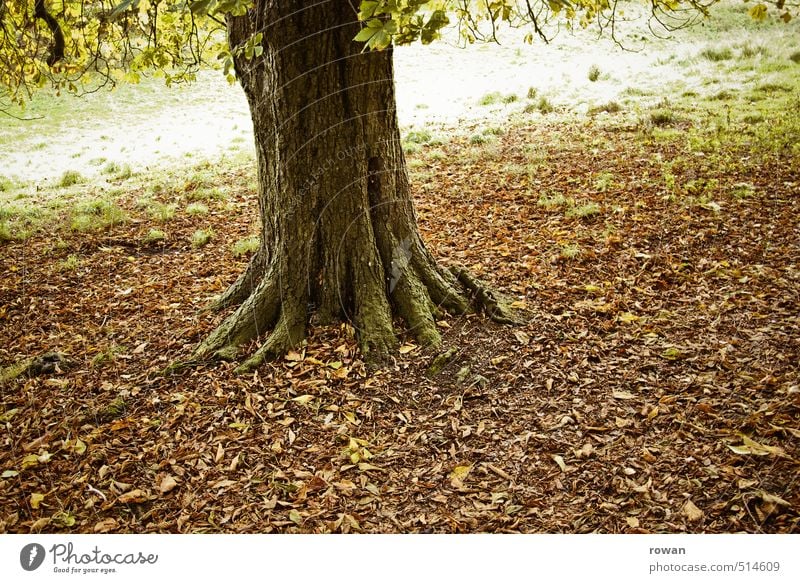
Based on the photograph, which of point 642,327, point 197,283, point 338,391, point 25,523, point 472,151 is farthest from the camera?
point 472,151

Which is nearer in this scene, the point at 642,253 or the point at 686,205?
the point at 642,253

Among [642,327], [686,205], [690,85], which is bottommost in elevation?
[642,327]

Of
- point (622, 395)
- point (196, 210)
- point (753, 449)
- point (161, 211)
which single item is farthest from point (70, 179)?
point (753, 449)

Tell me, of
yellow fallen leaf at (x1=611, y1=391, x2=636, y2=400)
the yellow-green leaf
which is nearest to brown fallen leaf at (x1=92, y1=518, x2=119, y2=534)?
the yellow-green leaf

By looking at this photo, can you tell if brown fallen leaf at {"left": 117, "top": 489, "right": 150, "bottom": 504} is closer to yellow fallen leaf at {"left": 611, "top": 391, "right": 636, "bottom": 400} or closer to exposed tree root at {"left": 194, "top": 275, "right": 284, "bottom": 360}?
exposed tree root at {"left": 194, "top": 275, "right": 284, "bottom": 360}

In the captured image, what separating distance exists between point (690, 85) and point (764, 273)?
26.3ft

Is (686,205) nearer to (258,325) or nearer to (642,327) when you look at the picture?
(642,327)

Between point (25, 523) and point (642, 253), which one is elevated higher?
point (642, 253)

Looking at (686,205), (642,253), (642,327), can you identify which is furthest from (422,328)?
(686,205)

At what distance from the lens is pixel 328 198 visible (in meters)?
3.98

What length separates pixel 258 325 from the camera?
418 centimetres
